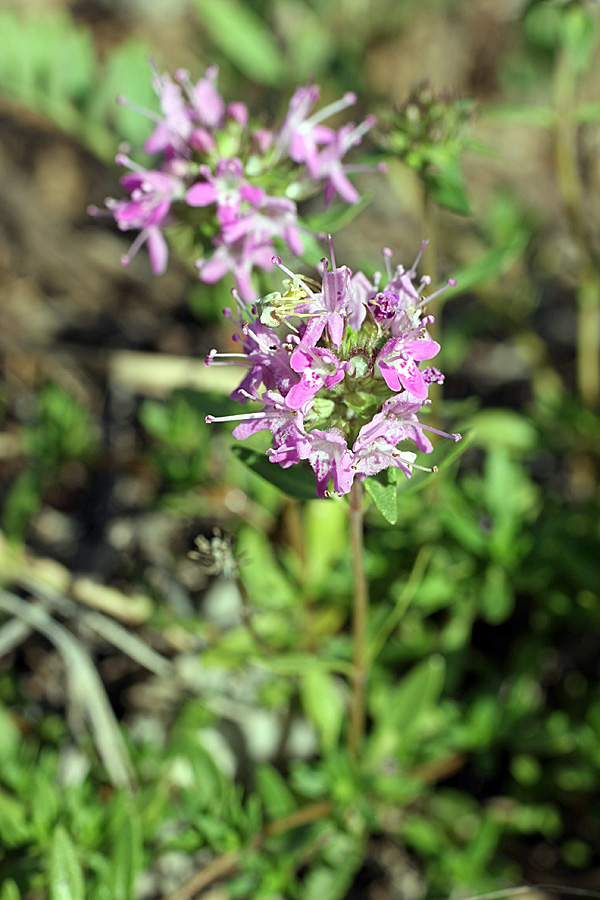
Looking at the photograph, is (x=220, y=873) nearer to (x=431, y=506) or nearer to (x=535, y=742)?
(x=535, y=742)

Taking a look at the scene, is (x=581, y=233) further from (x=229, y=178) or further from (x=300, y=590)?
(x=300, y=590)

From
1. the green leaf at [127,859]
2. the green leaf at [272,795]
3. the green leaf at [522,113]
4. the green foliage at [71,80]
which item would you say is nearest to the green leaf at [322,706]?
the green leaf at [272,795]

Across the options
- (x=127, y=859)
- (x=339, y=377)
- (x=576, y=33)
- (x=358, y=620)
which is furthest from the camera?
(x=576, y=33)

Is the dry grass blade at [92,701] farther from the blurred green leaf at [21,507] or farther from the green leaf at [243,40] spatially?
the green leaf at [243,40]

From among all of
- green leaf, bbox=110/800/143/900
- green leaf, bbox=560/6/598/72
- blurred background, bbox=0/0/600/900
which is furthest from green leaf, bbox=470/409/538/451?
green leaf, bbox=110/800/143/900

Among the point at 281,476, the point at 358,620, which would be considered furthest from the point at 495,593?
the point at 281,476

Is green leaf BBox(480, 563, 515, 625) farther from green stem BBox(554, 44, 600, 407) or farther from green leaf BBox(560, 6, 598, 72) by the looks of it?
green leaf BBox(560, 6, 598, 72)

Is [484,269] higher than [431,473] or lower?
higher
